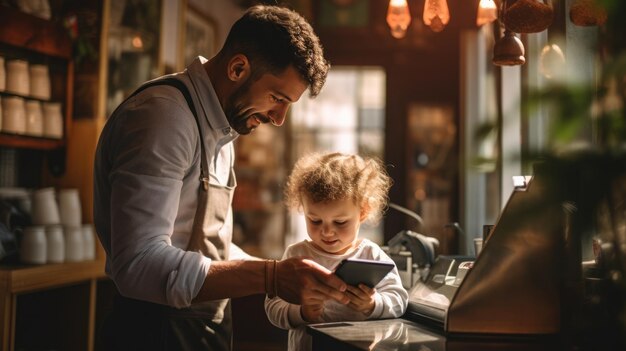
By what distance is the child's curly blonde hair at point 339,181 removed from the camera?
5.63 ft

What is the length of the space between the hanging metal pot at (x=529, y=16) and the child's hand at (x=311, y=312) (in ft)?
2.69

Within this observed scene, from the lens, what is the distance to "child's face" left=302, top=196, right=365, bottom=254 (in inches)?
67.3

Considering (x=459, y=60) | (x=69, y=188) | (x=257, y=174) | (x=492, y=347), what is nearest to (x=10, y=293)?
(x=69, y=188)

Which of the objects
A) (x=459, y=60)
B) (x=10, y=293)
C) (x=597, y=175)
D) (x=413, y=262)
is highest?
(x=459, y=60)

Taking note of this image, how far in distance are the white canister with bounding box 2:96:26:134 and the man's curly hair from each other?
1878mm

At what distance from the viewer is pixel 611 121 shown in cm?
73

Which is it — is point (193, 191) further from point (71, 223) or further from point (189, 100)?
point (71, 223)

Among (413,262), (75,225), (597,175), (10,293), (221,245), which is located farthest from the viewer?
(75,225)

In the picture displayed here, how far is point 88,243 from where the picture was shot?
3.33m

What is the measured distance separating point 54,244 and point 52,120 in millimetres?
696

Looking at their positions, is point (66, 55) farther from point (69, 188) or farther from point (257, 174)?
point (257, 174)

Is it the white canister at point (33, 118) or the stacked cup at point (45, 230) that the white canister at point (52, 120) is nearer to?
the white canister at point (33, 118)

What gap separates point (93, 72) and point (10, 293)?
135 cm

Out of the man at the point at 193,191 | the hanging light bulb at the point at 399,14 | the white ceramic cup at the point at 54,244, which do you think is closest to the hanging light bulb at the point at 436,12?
the hanging light bulb at the point at 399,14
